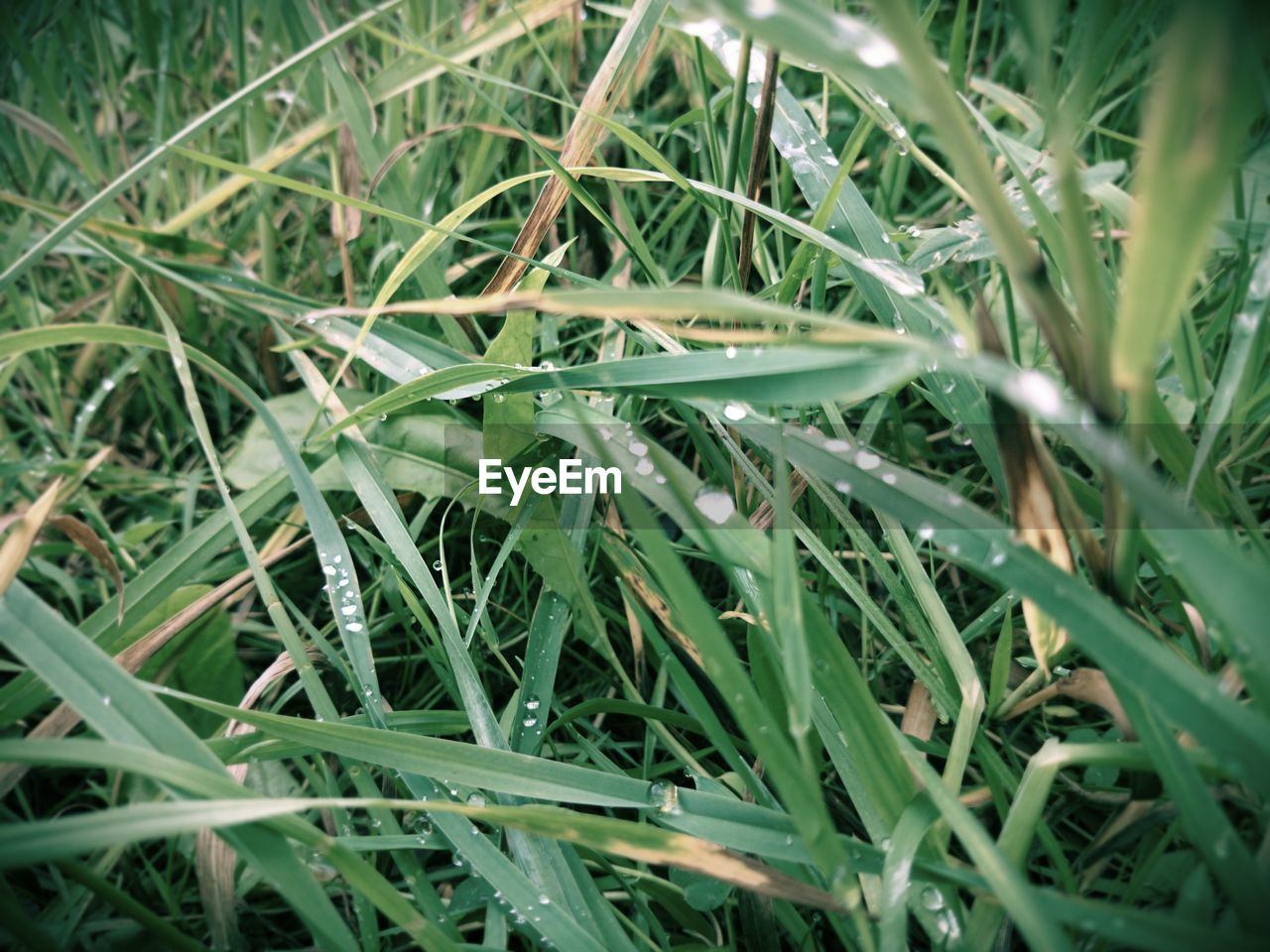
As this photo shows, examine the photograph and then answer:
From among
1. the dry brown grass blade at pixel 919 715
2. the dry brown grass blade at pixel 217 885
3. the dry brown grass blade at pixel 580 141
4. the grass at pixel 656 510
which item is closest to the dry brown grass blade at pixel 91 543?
the grass at pixel 656 510

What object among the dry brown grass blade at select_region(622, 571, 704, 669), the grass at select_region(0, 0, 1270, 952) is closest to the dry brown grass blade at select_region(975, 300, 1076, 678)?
the grass at select_region(0, 0, 1270, 952)

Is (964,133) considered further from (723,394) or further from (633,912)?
(633,912)

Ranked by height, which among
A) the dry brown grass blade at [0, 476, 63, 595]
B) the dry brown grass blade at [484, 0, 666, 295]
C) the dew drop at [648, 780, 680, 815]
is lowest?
the dew drop at [648, 780, 680, 815]

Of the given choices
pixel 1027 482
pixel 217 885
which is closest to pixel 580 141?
pixel 1027 482

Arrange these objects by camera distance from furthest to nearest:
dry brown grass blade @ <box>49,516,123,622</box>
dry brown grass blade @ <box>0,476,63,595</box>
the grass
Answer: dry brown grass blade @ <box>49,516,123,622</box> → dry brown grass blade @ <box>0,476,63,595</box> → the grass

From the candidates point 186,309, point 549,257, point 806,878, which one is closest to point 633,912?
point 806,878

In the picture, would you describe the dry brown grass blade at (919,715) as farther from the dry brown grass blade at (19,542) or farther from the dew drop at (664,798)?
the dry brown grass blade at (19,542)

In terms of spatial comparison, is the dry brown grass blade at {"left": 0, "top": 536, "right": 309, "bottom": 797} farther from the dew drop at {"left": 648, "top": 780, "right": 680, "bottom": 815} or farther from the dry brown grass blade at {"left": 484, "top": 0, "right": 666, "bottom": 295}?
the dew drop at {"left": 648, "top": 780, "right": 680, "bottom": 815}

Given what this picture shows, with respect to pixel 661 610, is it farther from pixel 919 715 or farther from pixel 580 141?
pixel 580 141

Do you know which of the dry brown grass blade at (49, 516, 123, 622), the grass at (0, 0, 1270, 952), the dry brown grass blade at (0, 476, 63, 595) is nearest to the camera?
the grass at (0, 0, 1270, 952)
